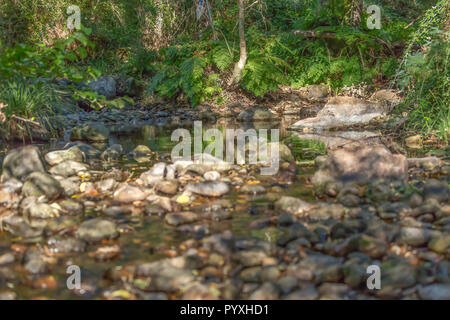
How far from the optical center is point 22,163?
4.63 meters

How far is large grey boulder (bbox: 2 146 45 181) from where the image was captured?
4574 mm

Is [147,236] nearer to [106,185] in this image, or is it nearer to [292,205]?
[292,205]

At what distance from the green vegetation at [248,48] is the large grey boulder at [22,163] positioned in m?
0.79

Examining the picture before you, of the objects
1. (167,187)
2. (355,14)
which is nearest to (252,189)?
(167,187)

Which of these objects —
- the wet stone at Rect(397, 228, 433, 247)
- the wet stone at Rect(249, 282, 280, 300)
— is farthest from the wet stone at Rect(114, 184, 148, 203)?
the wet stone at Rect(397, 228, 433, 247)

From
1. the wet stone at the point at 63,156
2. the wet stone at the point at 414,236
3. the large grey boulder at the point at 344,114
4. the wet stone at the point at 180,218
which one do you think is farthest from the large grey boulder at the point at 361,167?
the large grey boulder at the point at 344,114

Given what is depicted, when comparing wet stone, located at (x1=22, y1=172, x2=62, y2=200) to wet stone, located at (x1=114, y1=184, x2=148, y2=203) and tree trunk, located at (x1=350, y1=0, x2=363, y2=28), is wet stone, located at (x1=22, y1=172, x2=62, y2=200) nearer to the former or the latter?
wet stone, located at (x1=114, y1=184, x2=148, y2=203)

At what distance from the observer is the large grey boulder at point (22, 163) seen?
15.0 ft

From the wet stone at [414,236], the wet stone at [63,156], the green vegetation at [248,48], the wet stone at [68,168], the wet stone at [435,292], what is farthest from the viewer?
the green vegetation at [248,48]

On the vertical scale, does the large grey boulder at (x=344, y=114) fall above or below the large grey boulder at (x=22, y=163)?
above

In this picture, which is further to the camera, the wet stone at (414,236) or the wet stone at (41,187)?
the wet stone at (41,187)

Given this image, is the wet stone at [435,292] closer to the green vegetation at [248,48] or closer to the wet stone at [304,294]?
the wet stone at [304,294]
